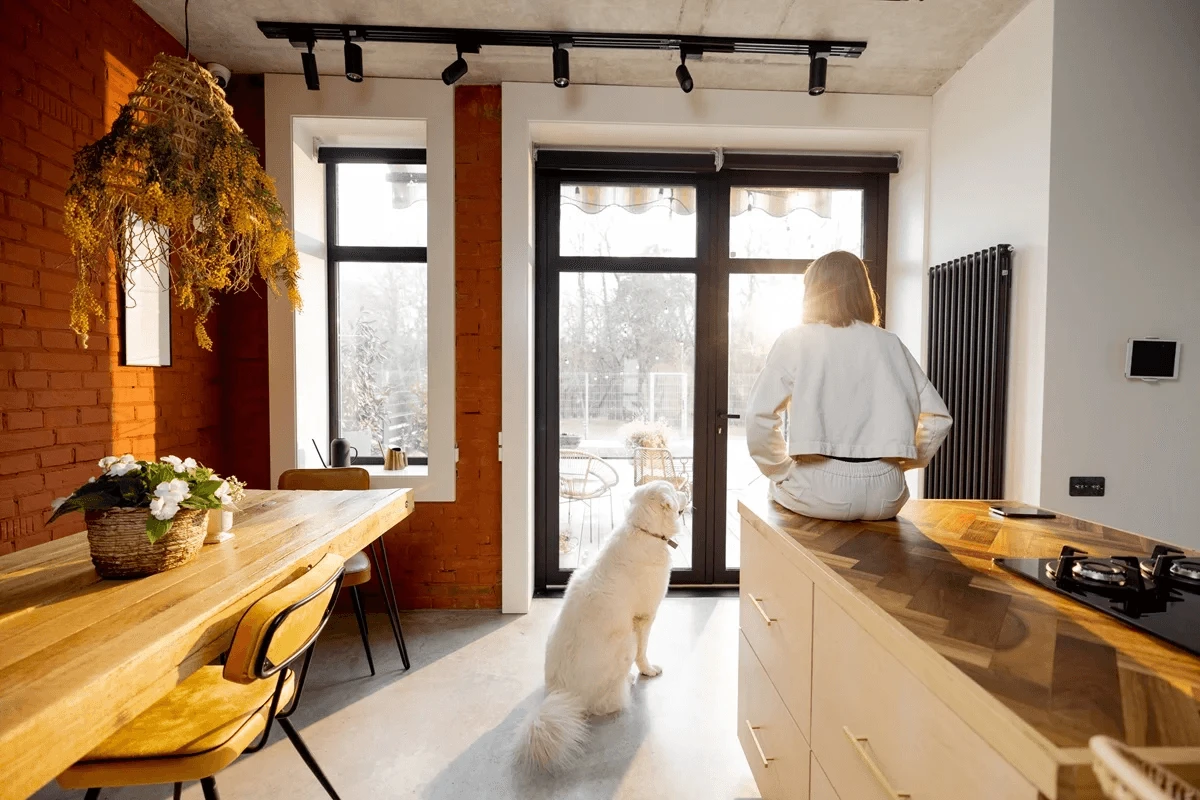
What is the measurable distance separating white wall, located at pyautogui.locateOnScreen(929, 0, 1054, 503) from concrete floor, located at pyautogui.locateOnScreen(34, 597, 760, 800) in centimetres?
172

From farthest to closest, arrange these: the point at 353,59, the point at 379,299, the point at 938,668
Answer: the point at 379,299, the point at 353,59, the point at 938,668

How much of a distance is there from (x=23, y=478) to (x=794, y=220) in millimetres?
4006

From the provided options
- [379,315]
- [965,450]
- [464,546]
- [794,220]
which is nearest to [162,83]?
[379,315]

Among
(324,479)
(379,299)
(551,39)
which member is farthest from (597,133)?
(324,479)

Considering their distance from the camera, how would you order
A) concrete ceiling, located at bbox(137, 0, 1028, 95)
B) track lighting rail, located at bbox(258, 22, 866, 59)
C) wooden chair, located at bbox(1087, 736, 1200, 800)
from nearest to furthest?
1. wooden chair, located at bbox(1087, 736, 1200, 800)
2. concrete ceiling, located at bbox(137, 0, 1028, 95)
3. track lighting rail, located at bbox(258, 22, 866, 59)

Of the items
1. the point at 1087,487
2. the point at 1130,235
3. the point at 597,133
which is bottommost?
the point at 1087,487

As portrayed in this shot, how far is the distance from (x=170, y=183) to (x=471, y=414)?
1.91 m

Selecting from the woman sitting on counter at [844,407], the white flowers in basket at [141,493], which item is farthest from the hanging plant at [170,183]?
the woman sitting on counter at [844,407]

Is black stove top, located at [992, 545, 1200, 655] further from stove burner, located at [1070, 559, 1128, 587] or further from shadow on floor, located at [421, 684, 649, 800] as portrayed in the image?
shadow on floor, located at [421, 684, 649, 800]

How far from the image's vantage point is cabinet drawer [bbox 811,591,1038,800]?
0.76 m

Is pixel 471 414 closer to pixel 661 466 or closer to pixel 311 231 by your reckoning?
pixel 661 466

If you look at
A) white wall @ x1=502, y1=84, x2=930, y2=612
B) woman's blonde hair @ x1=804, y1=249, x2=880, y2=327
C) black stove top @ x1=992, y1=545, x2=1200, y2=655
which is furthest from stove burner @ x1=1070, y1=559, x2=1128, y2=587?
white wall @ x1=502, y1=84, x2=930, y2=612

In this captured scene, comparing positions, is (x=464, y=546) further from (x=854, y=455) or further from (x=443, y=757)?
(x=854, y=455)

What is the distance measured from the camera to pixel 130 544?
142 centimetres
